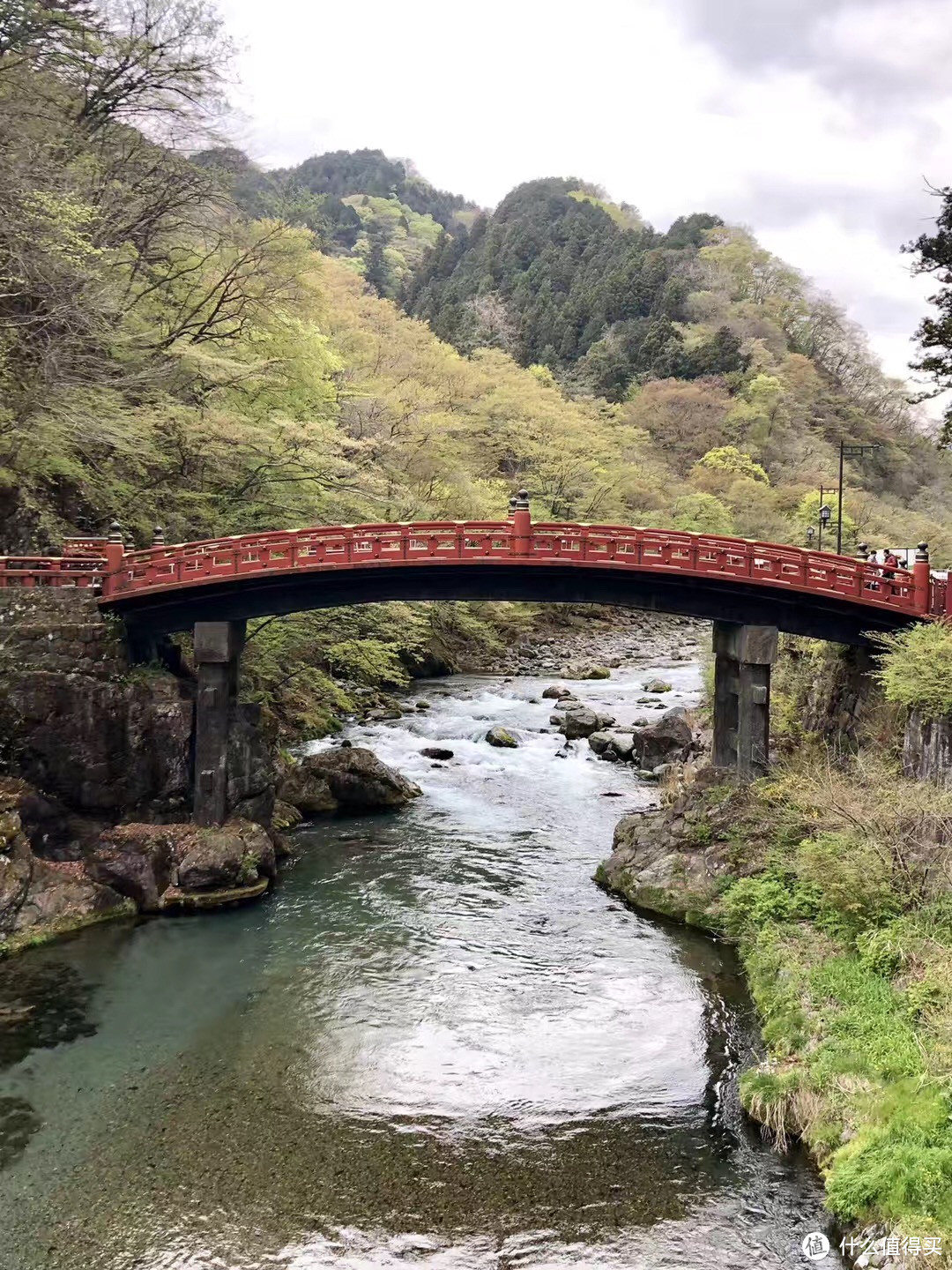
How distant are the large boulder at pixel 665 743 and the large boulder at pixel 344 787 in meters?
7.76

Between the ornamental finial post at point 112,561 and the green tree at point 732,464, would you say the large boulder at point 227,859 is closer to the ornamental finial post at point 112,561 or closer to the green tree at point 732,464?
the ornamental finial post at point 112,561

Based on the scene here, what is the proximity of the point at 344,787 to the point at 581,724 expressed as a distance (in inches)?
389

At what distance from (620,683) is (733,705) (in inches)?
722

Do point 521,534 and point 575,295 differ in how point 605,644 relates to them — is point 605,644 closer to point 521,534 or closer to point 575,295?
point 521,534

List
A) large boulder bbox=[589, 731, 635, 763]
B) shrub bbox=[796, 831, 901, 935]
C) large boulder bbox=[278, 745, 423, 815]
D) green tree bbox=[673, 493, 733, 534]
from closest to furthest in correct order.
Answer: shrub bbox=[796, 831, 901, 935]
large boulder bbox=[278, 745, 423, 815]
large boulder bbox=[589, 731, 635, 763]
green tree bbox=[673, 493, 733, 534]

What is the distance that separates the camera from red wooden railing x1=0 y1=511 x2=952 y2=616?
60.0 feet

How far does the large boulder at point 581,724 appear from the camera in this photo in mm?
29828

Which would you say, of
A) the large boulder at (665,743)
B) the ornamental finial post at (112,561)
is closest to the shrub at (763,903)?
the large boulder at (665,743)

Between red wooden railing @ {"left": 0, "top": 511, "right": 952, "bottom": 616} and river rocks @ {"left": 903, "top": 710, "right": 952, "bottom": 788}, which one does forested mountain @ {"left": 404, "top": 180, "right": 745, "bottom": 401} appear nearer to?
red wooden railing @ {"left": 0, "top": 511, "right": 952, "bottom": 616}

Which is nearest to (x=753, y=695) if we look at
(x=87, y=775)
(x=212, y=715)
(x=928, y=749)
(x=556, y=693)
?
(x=928, y=749)

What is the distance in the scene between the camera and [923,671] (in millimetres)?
15648

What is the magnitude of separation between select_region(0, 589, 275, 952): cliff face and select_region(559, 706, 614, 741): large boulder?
44.8ft

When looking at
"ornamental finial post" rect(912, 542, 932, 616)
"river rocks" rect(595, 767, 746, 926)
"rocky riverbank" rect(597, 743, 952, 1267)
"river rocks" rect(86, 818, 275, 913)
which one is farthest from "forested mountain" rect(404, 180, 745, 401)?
"river rocks" rect(86, 818, 275, 913)

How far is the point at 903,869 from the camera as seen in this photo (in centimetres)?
1230
